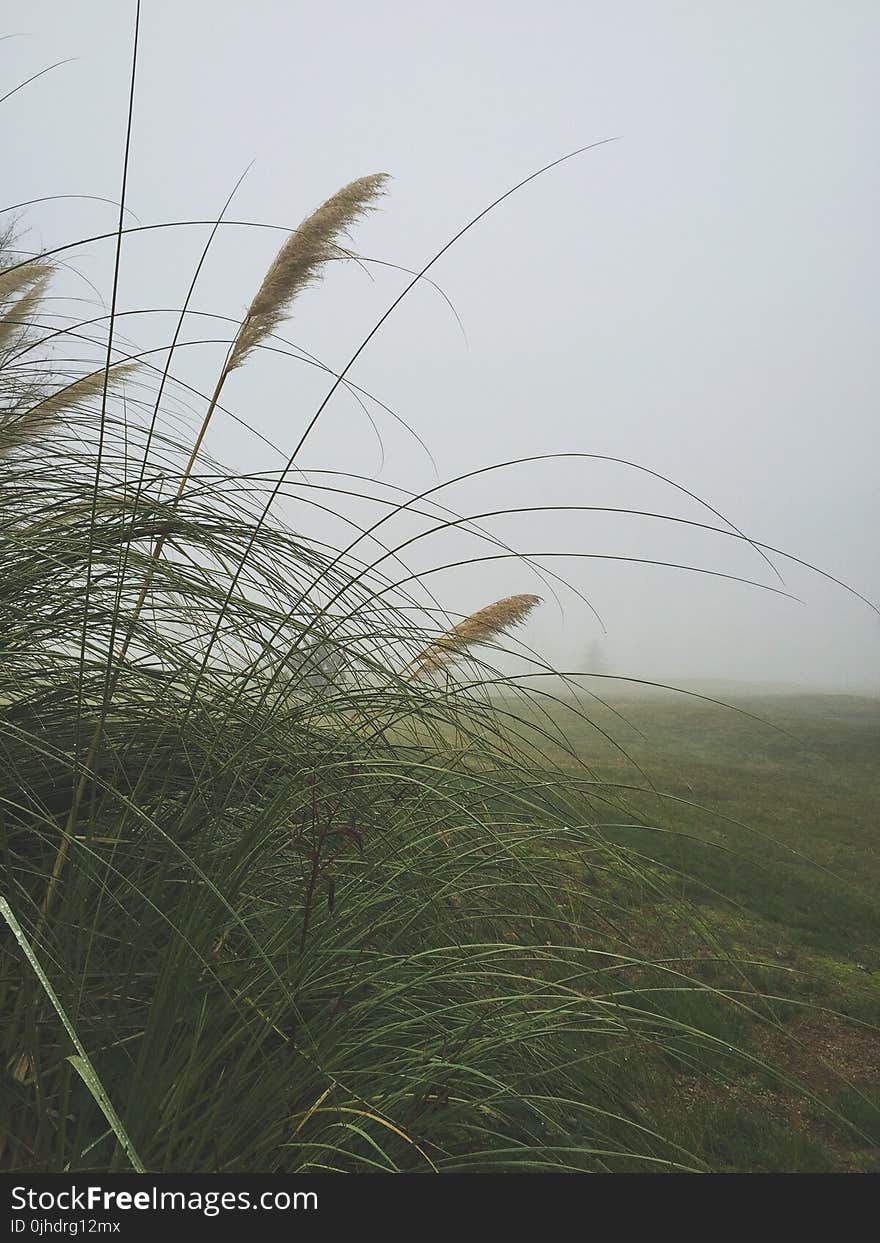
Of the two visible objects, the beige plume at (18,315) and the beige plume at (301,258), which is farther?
the beige plume at (18,315)

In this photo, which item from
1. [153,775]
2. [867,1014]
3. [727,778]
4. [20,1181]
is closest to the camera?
[20,1181]

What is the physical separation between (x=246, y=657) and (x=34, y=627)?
1.23 feet

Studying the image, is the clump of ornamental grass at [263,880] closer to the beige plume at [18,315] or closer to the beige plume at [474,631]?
the beige plume at [474,631]

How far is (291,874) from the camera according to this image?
1459mm

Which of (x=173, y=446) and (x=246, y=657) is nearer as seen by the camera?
(x=246, y=657)

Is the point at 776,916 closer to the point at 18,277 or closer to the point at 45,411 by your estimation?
the point at 45,411

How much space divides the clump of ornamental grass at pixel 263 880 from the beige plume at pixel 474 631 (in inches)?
0.4

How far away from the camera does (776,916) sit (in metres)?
5.23

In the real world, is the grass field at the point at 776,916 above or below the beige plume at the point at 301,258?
below

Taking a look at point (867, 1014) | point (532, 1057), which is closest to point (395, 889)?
point (532, 1057)

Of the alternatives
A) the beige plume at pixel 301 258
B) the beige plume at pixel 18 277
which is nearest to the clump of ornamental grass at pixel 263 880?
the beige plume at pixel 301 258

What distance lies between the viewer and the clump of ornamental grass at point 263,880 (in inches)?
39.0

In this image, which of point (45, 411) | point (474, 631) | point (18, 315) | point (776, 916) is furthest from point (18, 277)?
point (776, 916)

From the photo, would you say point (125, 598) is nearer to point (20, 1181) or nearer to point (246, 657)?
point (246, 657)
